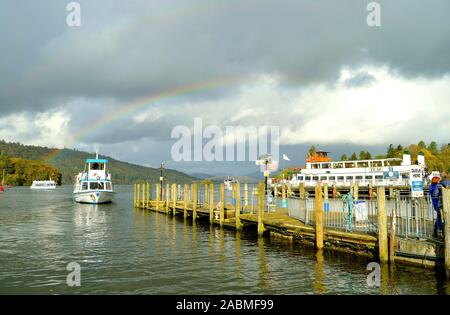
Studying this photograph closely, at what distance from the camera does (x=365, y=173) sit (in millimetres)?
77250

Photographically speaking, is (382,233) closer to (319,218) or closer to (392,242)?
(392,242)

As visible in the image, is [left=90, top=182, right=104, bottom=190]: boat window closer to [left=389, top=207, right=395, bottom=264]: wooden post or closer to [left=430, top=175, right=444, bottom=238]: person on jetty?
[left=389, top=207, right=395, bottom=264]: wooden post

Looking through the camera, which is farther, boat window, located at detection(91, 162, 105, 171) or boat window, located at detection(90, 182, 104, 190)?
boat window, located at detection(91, 162, 105, 171)

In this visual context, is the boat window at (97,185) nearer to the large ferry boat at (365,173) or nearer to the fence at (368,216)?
the large ferry boat at (365,173)

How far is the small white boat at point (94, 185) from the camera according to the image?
66625 mm

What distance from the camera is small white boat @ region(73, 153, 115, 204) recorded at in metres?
66.6

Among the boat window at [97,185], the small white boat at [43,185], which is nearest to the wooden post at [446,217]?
the boat window at [97,185]

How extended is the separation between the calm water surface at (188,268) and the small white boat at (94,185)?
36.4 meters

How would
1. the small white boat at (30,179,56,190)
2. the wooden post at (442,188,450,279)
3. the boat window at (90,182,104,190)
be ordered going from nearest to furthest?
1. the wooden post at (442,188,450,279)
2. the boat window at (90,182,104,190)
3. the small white boat at (30,179,56,190)

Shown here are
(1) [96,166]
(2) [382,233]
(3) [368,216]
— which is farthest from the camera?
(1) [96,166]

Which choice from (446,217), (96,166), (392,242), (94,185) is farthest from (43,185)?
(446,217)

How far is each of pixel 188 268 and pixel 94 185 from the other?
55937 mm

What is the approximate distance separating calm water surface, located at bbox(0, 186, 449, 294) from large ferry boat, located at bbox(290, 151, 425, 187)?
48.4m

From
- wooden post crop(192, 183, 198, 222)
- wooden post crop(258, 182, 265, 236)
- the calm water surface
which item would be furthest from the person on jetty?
wooden post crop(192, 183, 198, 222)
